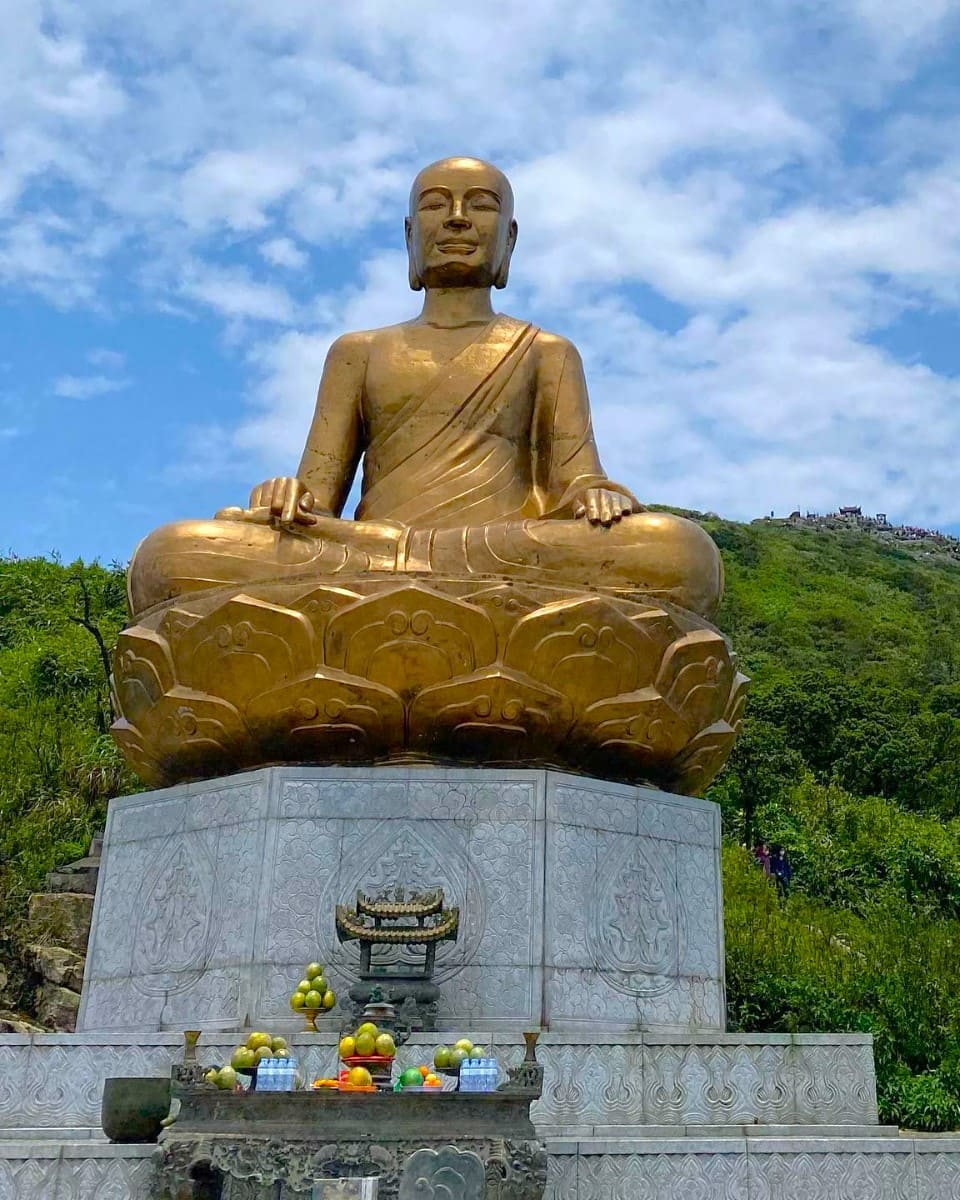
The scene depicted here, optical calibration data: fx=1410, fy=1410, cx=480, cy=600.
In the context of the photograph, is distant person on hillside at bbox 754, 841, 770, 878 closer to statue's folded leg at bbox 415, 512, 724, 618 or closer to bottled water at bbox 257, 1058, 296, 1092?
statue's folded leg at bbox 415, 512, 724, 618

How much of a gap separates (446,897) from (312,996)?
89cm

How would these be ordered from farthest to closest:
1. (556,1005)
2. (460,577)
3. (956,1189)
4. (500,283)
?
(500,283)
(460,577)
(556,1005)
(956,1189)

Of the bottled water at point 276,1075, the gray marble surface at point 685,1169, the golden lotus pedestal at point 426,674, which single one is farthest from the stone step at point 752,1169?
the golden lotus pedestal at point 426,674

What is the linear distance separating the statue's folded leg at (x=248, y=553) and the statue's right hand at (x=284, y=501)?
6 cm

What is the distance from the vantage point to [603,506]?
674 cm

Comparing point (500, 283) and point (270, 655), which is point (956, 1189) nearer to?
point (270, 655)

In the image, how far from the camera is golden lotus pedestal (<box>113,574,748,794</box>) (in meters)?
6.24

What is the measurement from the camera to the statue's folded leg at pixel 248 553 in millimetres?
6645

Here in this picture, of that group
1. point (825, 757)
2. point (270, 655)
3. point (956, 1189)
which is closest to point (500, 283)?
point (270, 655)

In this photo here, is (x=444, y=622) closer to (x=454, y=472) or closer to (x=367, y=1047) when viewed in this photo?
(x=454, y=472)

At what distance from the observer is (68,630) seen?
2511 centimetres

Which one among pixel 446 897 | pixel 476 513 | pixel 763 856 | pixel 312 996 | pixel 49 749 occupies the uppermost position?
pixel 49 749

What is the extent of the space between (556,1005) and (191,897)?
5.48ft

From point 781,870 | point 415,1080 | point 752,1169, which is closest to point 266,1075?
point 415,1080
